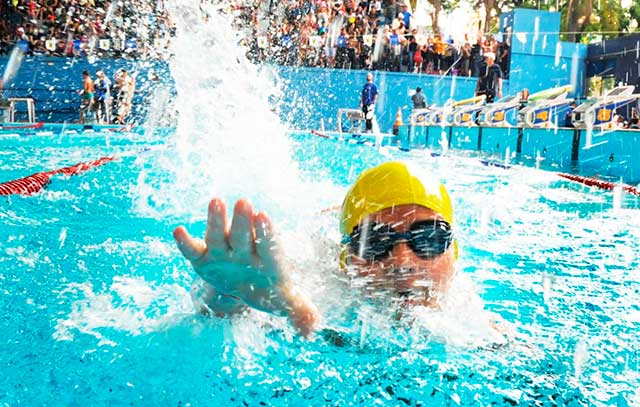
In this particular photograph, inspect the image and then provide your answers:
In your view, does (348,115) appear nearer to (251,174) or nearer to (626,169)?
(626,169)

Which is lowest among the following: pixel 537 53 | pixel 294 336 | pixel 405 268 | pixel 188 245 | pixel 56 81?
pixel 294 336

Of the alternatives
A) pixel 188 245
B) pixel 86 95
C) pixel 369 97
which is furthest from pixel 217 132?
pixel 86 95

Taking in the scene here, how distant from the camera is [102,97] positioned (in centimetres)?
1877

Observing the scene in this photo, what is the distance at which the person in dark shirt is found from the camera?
19922 millimetres

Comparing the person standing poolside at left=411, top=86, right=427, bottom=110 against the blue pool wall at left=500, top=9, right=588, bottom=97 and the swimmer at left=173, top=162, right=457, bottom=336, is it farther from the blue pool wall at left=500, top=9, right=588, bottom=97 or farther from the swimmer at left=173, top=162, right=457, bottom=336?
the swimmer at left=173, top=162, right=457, bottom=336

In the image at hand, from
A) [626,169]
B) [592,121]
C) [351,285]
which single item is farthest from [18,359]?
[592,121]

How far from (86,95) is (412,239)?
60.5 ft

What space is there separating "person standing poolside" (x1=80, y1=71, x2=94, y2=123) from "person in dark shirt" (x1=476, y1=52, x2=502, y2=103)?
1299 centimetres

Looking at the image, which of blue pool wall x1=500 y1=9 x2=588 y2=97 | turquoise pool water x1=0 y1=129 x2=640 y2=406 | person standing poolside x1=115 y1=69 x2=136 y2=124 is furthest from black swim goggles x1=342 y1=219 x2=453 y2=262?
blue pool wall x1=500 y1=9 x2=588 y2=97

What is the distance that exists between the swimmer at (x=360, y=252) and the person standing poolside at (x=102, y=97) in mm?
18118

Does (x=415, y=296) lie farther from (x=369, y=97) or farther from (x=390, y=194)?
(x=369, y=97)

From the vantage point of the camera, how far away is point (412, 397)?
181cm

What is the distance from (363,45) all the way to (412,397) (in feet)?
64.0

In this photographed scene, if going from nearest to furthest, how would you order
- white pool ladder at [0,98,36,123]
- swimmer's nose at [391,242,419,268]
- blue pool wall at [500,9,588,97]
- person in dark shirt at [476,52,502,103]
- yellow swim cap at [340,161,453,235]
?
1. swimmer's nose at [391,242,419,268]
2. yellow swim cap at [340,161,453,235]
3. white pool ladder at [0,98,36,123]
4. person in dark shirt at [476,52,502,103]
5. blue pool wall at [500,9,588,97]
